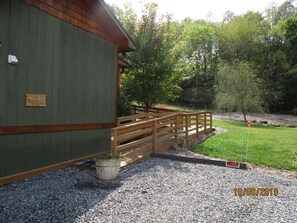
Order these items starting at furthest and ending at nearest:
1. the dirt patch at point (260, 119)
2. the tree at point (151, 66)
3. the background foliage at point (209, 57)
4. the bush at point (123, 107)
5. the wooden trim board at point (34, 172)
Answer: the dirt patch at point (260, 119) < the background foliage at point (209, 57) < the tree at point (151, 66) < the bush at point (123, 107) < the wooden trim board at point (34, 172)

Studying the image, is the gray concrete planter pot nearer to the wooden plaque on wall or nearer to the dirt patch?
the wooden plaque on wall

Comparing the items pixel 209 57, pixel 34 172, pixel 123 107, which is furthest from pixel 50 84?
pixel 209 57

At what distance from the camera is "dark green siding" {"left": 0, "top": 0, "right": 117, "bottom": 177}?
13.8 ft

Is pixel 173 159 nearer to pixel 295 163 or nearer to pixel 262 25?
pixel 295 163

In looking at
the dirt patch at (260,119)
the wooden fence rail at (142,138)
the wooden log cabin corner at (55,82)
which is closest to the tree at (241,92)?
the dirt patch at (260,119)

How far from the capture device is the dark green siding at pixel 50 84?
4.20 metres

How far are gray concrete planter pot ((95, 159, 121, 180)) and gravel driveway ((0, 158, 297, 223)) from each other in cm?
15

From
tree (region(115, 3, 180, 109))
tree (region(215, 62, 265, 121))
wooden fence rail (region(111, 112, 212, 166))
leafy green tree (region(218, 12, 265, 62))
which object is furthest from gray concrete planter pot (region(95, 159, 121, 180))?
leafy green tree (region(218, 12, 265, 62))

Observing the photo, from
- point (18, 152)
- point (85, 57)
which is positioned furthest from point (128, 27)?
point (18, 152)

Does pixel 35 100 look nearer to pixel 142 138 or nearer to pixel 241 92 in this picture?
pixel 142 138

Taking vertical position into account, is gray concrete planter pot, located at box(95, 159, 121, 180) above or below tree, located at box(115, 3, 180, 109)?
below

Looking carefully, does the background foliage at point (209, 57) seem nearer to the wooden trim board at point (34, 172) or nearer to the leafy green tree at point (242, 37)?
the leafy green tree at point (242, 37)

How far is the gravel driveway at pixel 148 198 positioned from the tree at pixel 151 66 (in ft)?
18.4

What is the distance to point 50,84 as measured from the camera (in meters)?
4.96
